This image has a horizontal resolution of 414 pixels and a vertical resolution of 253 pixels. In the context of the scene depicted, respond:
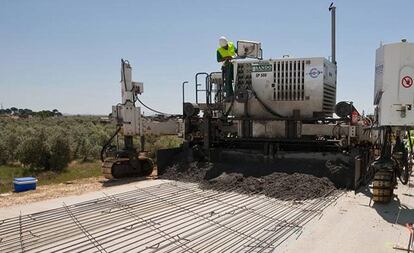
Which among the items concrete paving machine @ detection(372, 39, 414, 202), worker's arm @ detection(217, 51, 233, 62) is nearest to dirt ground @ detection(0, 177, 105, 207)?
worker's arm @ detection(217, 51, 233, 62)

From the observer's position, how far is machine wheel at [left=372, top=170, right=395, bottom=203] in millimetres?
7207

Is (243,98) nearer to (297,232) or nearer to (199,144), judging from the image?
(199,144)

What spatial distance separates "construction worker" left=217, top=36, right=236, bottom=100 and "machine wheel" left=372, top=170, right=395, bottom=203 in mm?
4664

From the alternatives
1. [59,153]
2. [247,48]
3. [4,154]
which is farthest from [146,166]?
[4,154]

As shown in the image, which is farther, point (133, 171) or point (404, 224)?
point (133, 171)

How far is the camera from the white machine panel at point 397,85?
22.8 feet

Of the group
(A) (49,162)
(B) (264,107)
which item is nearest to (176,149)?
(B) (264,107)

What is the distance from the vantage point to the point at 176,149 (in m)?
11.5

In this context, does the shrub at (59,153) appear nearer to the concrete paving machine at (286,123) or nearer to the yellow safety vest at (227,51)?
the concrete paving machine at (286,123)

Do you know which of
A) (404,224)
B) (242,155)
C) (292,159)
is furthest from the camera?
(242,155)

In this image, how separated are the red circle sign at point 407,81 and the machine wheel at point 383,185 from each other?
5.08 ft

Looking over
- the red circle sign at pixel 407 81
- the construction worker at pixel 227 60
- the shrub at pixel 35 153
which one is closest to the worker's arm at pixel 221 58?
the construction worker at pixel 227 60

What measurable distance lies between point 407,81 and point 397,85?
6.6 inches

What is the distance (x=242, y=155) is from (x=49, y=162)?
11.0 m
